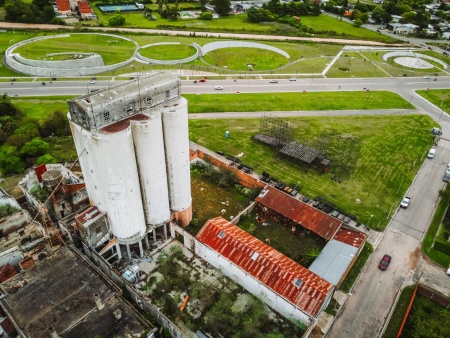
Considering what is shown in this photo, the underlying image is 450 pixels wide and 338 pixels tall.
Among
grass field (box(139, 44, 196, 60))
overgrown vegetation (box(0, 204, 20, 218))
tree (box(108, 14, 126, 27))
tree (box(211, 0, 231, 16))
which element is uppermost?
tree (box(211, 0, 231, 16))

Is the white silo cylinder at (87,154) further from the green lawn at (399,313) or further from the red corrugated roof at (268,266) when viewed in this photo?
the green lawn at (399,313)

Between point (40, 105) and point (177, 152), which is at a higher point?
point (177, 152)

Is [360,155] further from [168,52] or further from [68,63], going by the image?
[68,63]

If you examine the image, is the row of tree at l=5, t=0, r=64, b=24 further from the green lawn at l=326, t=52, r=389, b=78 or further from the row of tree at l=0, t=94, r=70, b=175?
the green lawn at l=326, t=52, r=389, b=78

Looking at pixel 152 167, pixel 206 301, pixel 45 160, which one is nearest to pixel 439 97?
pixel 152 167

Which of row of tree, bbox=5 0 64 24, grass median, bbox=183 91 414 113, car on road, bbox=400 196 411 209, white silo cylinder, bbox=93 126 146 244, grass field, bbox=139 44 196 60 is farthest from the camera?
row of tree, bbox=5 0 64 24

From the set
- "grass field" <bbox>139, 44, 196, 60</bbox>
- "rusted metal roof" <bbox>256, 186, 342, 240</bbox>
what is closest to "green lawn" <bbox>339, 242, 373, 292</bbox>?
"rusted metal roof" <bbox>256, 186, 342, 240</bbox>

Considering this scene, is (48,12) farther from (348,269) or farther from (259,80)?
(348,269)
